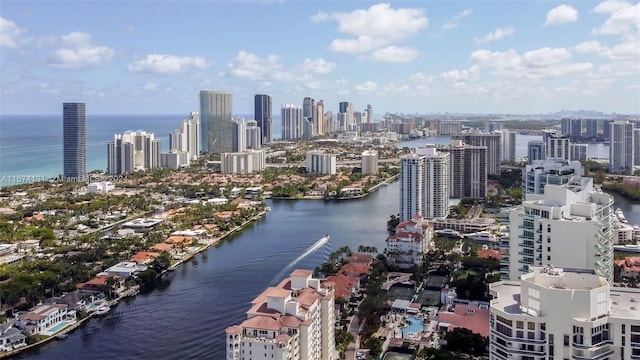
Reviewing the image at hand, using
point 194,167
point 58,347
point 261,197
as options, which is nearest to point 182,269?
point 58,347

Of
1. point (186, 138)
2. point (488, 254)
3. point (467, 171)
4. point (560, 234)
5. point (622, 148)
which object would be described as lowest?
point (488, 254)

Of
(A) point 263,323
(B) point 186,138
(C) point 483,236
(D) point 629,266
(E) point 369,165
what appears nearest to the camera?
(A) point 263,323

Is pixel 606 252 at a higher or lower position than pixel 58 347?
higher

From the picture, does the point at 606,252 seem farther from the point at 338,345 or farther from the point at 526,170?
the point at 526,170

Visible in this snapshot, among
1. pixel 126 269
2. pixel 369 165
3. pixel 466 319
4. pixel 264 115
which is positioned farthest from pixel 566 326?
pixel 264 115

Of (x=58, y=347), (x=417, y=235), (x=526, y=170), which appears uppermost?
(x=526, y=170)

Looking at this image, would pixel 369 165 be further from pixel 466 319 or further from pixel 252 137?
pixel 466 319

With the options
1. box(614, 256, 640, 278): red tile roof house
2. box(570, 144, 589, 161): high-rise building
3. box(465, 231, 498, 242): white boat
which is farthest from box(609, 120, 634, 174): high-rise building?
box(614, 256, 640, 278): red tile roof house
